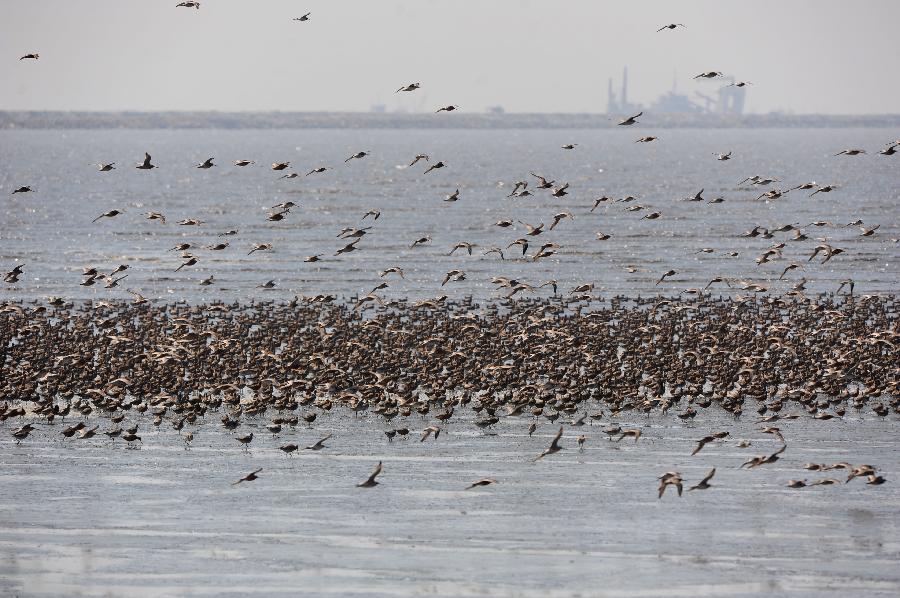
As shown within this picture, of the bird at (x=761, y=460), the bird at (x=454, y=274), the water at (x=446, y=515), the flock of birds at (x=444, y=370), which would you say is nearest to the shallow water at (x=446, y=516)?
the water at (x=446, y=515)

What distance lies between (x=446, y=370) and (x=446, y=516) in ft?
47.1

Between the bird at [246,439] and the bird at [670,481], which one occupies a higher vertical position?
the bird at [670,481]

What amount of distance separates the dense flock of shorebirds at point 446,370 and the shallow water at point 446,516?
2.01 feet

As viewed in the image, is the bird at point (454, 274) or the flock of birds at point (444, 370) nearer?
the flock of birds at point (444, 370)

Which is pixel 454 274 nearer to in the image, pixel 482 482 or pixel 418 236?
pixel 482 482

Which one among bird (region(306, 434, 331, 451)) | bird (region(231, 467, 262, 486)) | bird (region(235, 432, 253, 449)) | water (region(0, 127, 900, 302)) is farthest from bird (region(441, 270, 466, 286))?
bird (region(231, 467, 262, 486))

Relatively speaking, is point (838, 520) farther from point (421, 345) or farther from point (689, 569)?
point (421, 345)

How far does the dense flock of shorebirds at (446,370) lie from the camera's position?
3928 centimetres

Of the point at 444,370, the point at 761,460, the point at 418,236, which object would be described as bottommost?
the point at 418,236

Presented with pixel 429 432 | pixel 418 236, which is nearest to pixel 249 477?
pixel 429 432

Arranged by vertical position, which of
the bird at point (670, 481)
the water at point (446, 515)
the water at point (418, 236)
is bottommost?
the water at point (418, 236)

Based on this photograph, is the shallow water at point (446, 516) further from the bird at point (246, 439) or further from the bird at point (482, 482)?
the bird at point (246, 439)

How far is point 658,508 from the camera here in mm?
31672

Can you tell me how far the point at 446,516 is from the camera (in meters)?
31.3
